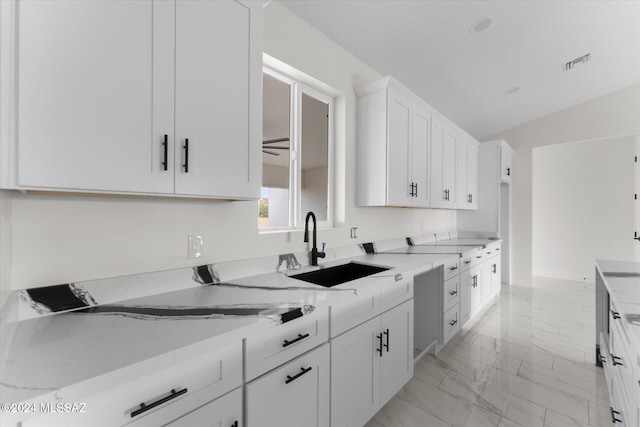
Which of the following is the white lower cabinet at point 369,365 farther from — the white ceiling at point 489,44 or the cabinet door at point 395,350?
the white ceiling at point 489,44

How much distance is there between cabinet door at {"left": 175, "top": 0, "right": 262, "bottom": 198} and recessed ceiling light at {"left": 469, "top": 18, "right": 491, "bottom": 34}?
198 cm

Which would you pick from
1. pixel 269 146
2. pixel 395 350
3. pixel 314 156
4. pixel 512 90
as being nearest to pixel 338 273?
pixel 395 350

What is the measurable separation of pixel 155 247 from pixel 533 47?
3.74 metres

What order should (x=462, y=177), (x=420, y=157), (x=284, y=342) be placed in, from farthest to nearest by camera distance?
(x=462, y=177), (x=420, y=157), (x=284, y=342)

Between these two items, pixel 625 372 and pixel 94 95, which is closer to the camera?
pixel 94 95

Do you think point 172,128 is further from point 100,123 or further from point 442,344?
point 442,344

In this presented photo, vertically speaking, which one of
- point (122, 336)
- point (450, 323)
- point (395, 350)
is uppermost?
point (122, 336)

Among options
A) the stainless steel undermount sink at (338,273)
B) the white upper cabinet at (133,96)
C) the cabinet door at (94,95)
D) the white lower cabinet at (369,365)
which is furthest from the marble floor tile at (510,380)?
the cabinet door at (94,95)

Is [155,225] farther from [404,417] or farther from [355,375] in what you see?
[404,417]

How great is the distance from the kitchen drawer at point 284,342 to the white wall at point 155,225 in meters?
0.66

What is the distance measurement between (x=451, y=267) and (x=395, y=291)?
1.09m

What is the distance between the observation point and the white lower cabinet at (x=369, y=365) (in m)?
1.38

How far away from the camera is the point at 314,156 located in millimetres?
2383

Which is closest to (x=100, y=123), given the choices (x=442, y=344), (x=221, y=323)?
(x=221, y=323)
